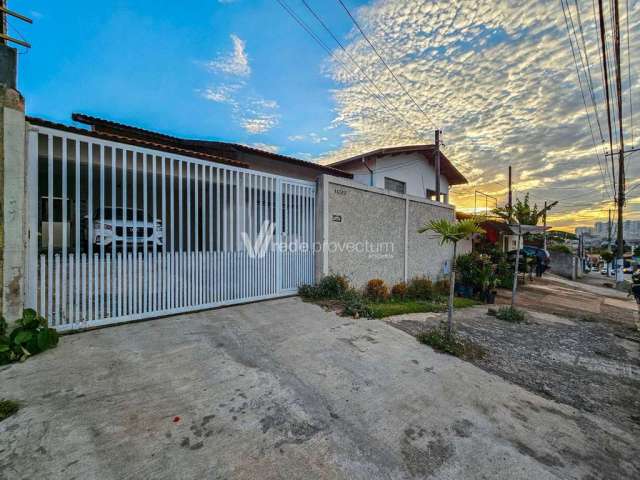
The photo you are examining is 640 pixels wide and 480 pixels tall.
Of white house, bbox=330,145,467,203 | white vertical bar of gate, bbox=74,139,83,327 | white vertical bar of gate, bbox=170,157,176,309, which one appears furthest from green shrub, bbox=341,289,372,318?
white house, bbox=330,145,467,203

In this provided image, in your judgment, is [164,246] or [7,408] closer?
[7,408]

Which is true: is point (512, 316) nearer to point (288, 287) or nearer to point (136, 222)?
point (288, 287)

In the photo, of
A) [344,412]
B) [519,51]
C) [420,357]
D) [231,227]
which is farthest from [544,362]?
[519,51]

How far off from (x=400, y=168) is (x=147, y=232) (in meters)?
11.7

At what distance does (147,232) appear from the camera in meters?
4.05

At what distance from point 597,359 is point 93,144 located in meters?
8.46

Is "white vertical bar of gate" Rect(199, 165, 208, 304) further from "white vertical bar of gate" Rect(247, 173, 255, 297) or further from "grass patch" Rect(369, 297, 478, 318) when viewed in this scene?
"grass patch" Rect(369, 297, 478, 318)

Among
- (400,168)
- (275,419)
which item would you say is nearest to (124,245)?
(275,419)

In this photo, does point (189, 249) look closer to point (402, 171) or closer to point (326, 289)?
point (326, 289)

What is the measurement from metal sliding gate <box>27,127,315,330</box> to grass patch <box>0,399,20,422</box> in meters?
1.63

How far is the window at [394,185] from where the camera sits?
1221 cm

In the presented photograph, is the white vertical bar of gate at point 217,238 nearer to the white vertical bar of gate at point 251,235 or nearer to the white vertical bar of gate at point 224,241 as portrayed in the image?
the white vertical bar of gate at point 224,241

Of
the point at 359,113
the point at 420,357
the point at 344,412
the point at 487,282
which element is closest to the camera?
the point at 344,412

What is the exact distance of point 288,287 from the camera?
5742mm
